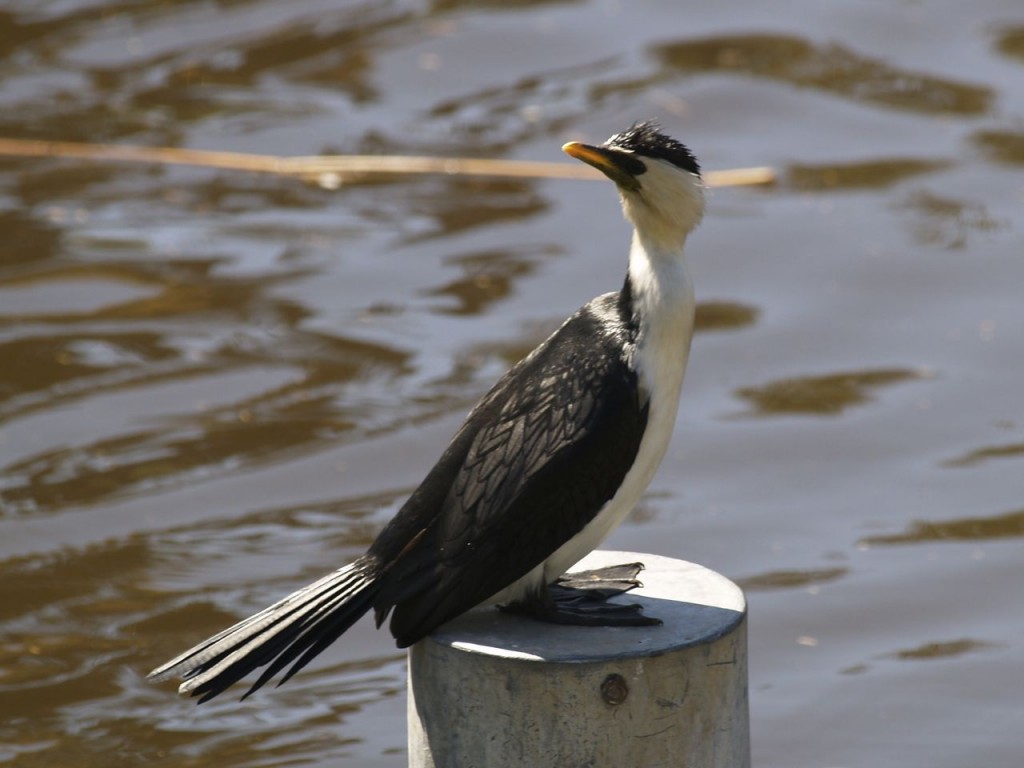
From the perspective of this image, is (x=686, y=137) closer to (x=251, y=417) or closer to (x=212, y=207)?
(x=212, y=207)

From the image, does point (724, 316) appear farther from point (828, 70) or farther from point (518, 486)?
point (518, 486)

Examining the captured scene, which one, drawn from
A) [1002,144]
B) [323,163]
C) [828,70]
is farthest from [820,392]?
[828,70]

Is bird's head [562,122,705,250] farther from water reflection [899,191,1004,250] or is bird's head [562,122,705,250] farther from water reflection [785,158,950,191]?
water reflection [785,158,950,191]

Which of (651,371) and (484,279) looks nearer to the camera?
(651,371)

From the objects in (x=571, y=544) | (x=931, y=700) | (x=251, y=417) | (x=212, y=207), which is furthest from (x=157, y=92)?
(x=571, y=544)

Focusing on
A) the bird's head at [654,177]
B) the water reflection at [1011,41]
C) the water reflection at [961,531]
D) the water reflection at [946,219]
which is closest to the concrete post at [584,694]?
the bird's head at [654,177]

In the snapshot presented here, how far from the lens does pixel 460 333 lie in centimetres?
753

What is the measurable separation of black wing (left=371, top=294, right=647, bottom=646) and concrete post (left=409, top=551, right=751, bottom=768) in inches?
4.4

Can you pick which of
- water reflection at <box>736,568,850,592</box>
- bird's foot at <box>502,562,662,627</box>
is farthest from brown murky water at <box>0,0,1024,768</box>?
bird's foot at <box>502,562,662,627</box>

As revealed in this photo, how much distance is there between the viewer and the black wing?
3.31m

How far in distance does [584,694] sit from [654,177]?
1.06 meters

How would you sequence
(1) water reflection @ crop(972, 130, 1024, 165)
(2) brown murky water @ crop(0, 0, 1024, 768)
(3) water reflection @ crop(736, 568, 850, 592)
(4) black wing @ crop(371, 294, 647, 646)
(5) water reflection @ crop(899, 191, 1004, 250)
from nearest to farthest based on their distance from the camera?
(4) black wing @ crop(371, 294, 647, 646) < (2) brown murky water @ crop(0, 0, 1024, 768) < (3) water reflection @ crop(736, 568, 850, 592) < (5) water reflection @ crop(899, 191, 1004, 250) < (1) water reflection @ crop(972, 130, 1024, 165)

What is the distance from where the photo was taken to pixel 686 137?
9.35 m

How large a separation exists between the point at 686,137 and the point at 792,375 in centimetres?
260
